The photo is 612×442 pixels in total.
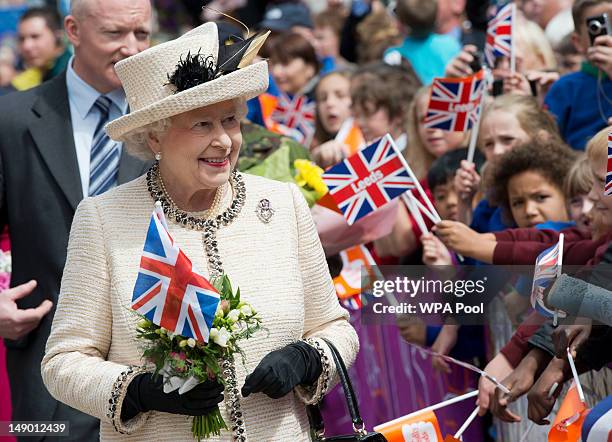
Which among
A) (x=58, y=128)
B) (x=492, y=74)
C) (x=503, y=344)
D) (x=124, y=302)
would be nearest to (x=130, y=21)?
(x=58, y=128)

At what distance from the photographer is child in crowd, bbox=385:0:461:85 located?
1034 cm

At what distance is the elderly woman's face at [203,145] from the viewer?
13.2 feet

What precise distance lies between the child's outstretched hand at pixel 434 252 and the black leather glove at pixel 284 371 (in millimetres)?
2285

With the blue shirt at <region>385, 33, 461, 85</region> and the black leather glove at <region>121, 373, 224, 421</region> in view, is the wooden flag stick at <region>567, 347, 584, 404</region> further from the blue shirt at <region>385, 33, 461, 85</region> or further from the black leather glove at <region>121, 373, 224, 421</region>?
the blue shirt at <region>385, 33, 461, 85</region>

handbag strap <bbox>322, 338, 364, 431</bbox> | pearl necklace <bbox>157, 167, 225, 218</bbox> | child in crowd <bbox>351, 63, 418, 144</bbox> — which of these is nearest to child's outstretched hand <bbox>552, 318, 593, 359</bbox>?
handbag strap <bbox>322, 338, 364, 431</bbox>

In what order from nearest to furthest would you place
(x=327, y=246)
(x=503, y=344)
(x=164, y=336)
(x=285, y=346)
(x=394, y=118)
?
(x=164, y=336), (x=285, y=346), (x=503, y=344), (x=327, y=246), (x=394, y=118)

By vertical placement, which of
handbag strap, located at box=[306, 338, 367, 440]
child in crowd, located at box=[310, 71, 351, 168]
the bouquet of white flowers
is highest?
child in crowd, located at box=[310, 71, 351, 168]

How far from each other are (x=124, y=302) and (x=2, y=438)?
7.27 ft

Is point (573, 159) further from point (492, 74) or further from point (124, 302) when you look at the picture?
point (124, 302)

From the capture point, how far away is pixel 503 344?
5641 mm

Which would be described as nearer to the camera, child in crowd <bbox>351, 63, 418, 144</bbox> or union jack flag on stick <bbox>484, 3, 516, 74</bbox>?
union jack flag on stick <bbox>484, 3, 516, 74</bbox>

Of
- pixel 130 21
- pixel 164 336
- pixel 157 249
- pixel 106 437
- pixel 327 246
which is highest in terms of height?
pixel 130 21

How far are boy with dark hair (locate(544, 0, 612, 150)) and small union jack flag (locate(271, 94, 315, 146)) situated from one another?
3.00 metres

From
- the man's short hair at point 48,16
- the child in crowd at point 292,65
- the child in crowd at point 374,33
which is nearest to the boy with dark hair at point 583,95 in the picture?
the child in crowd at point 292,65
